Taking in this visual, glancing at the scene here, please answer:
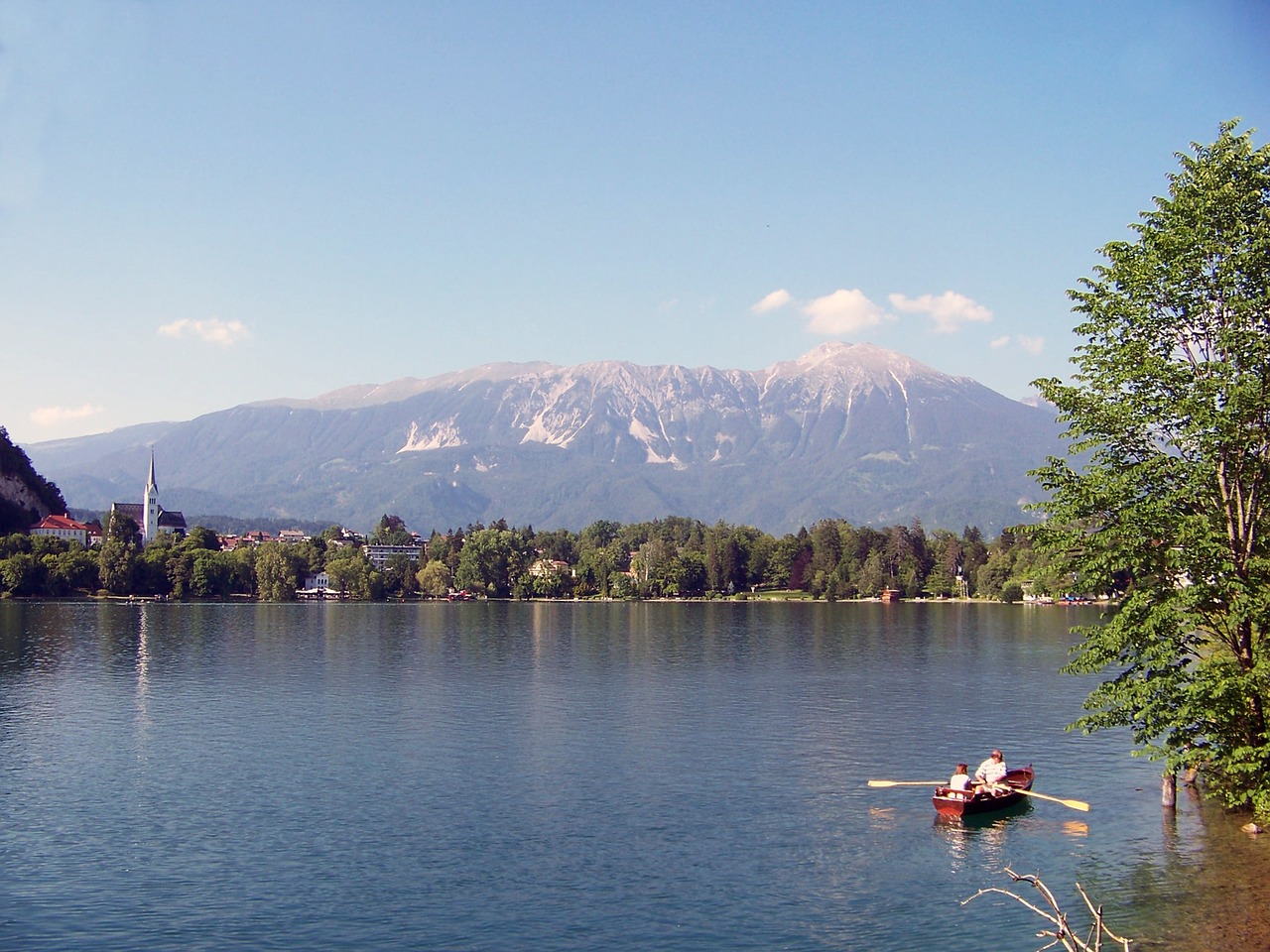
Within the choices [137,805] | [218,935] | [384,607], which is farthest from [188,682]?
[384,607]

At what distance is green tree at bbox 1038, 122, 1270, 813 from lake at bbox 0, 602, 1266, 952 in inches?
205

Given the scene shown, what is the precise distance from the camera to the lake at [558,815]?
29312 millimetres

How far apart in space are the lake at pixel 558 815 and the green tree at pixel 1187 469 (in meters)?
5.20

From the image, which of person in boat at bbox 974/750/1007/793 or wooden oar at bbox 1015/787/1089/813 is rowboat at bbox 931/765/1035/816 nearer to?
person in boat at bbox 974/750/1007/793

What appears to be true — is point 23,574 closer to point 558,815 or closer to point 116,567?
point 116,567

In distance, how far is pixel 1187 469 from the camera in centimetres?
3181

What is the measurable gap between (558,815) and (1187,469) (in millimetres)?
23642

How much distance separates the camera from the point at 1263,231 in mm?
31234

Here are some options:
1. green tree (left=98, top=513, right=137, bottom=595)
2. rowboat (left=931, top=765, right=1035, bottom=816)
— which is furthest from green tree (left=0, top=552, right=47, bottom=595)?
rowboat (left=931, top=765, right=1035, bottom=816)

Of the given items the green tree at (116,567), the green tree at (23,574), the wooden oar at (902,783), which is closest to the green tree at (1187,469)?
the wooden oar at (902,783)

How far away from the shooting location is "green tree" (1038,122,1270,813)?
102ft

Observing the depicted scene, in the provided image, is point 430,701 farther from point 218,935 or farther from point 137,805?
point 218,935

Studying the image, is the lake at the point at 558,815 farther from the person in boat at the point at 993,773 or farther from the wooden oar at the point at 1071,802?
Result: the person in boat at the point at 993,773

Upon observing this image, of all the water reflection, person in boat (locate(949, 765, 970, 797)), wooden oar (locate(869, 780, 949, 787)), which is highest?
person in boat (locate(949, 765, 970, 797))
